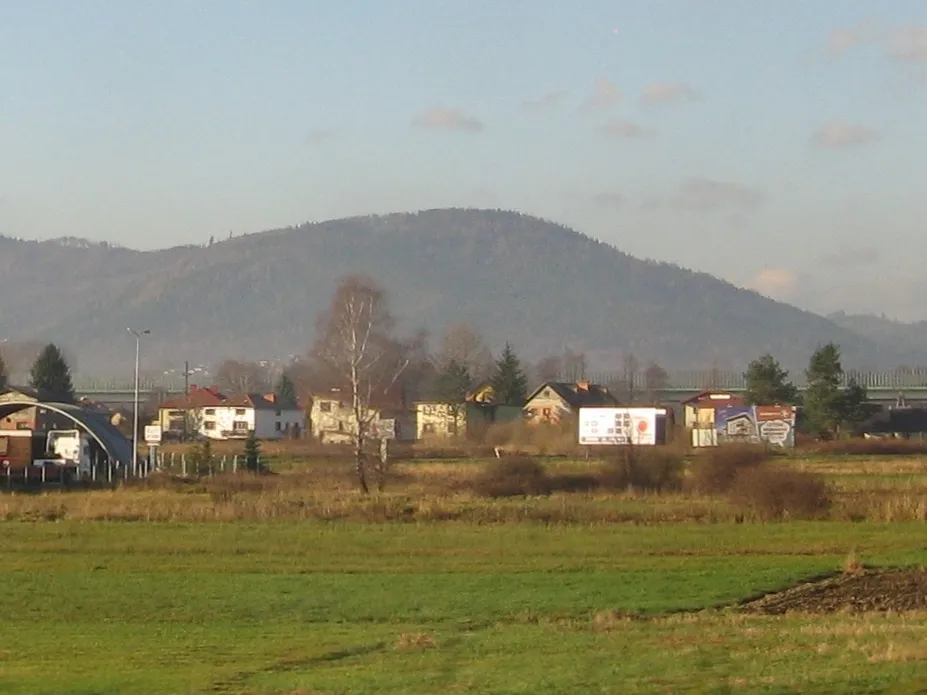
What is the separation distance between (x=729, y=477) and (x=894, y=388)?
115 meters

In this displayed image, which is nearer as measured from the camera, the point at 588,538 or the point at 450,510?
the point at 588,538

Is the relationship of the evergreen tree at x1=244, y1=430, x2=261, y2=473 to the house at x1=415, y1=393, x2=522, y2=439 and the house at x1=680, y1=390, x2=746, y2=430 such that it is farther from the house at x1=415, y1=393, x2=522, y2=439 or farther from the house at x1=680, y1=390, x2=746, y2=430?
the house at x1=680, y1=390, x2=746, y2=430

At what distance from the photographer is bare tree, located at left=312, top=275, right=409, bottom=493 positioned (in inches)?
2534

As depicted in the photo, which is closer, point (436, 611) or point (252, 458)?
point (436, 611)

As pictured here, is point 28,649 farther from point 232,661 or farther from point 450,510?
point 450,510

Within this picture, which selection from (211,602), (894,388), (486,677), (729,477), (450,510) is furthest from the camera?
(894,388)

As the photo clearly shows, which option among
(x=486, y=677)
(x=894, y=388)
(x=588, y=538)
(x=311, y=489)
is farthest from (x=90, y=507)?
(x=894, y=388)

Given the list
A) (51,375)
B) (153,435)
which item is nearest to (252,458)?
(153,435)

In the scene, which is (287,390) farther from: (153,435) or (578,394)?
(153,435)

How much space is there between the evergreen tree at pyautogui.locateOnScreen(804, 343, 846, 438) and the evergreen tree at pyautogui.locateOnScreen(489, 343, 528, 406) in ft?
108

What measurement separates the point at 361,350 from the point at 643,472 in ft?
49.8

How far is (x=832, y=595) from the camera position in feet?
96.2

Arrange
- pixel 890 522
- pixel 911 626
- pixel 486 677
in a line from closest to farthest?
pixel 486 677, pixel 911 626, pixel 890 522

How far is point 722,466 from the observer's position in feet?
191
